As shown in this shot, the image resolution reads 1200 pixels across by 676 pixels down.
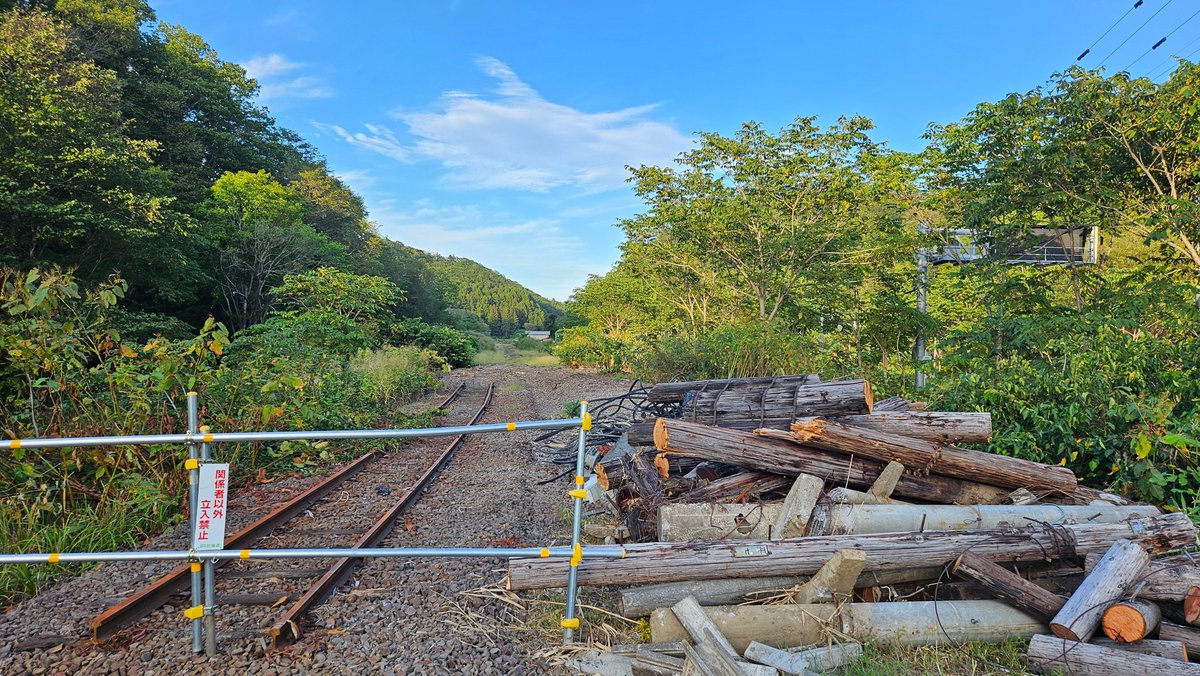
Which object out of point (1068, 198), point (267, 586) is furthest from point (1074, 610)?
point (1068, 198)

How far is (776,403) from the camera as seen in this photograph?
221 inches

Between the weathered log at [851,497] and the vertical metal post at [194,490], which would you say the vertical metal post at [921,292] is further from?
the vertical metal post at [194,490]

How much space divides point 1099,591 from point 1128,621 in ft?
0.58

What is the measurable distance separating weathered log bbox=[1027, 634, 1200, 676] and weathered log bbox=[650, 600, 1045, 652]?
0.89 ft

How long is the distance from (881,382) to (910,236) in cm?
302

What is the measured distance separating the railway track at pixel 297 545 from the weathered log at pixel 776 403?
333cm

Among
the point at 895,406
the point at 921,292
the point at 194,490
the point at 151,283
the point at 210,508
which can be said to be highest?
the point at 151,283

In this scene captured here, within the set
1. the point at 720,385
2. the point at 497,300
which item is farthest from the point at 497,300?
the point at 720,385

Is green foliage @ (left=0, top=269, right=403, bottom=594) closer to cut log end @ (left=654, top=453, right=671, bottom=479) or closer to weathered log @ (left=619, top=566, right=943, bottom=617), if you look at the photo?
cut log end @ (left=654, top=453, right=671, bottom=479)

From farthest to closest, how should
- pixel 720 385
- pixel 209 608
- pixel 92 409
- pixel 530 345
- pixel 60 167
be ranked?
pixel 530 345
pixel 60 167
pixel 92 409
pixel 720 385
pixel 209 608

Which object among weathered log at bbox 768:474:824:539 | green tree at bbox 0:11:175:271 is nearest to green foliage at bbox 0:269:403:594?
weathered log at bbox 768:474:824:539

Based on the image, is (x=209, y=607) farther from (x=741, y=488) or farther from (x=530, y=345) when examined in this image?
(x=530, y=345)

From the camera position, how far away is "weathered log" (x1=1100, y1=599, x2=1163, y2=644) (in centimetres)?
324

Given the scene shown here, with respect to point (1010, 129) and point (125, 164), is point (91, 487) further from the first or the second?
point (125, 164)
